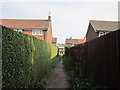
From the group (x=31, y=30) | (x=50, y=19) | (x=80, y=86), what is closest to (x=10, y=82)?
(x=80, y=86)

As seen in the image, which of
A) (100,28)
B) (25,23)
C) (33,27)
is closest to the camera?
(100,28)

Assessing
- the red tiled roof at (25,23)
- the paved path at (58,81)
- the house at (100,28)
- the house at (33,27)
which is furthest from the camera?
the red tiled roof at (25,23)

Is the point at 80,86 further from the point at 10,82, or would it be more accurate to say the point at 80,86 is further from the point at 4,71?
the point at 4,71

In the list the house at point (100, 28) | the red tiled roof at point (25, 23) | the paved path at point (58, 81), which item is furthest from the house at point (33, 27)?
the paved path at point (58, 81)

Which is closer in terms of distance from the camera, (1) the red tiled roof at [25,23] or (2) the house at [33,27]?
(2) the house at [33,27]

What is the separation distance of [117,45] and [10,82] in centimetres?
257

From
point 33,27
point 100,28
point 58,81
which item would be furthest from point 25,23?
point 58,81

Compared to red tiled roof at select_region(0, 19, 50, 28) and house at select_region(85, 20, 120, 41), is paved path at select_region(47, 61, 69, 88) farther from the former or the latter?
red tiled roof at select_region(0, 19, 50, 28)

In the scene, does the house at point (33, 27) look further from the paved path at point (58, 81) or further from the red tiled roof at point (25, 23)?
the paved path at point (58, 81)

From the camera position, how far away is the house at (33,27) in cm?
2488

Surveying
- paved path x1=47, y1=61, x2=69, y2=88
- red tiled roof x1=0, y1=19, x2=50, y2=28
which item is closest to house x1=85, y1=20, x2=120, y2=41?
red tiled roof x1=0, y1=19, x2=50, y2=28

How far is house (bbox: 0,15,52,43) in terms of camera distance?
2488 cm

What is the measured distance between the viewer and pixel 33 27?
25672 mm

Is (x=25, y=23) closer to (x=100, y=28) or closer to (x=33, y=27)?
(x=33, y=27)
